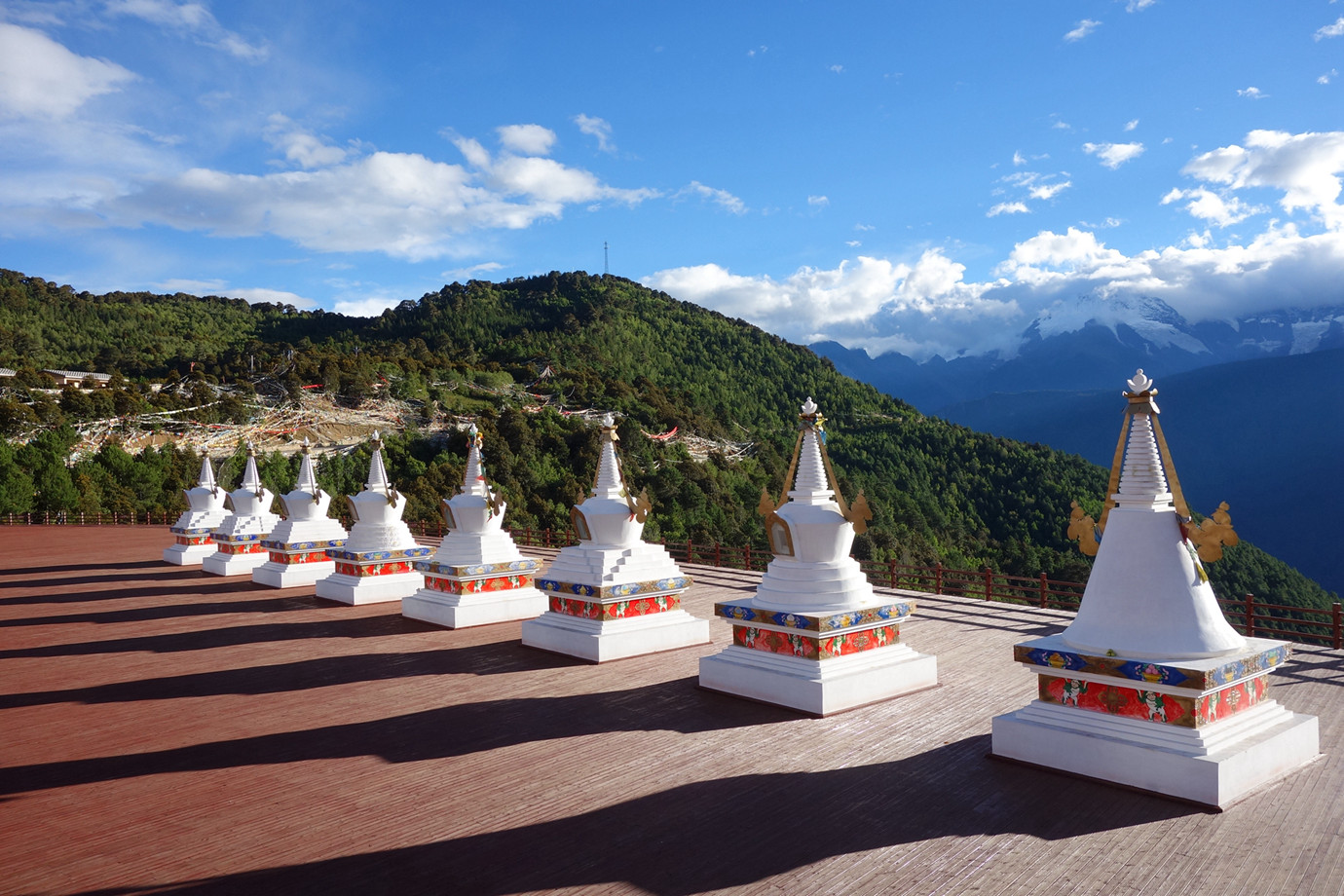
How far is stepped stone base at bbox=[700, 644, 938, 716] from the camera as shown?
7809 millimetres

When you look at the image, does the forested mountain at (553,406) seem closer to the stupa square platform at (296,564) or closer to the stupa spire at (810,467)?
the stupa square platform at (296,564)

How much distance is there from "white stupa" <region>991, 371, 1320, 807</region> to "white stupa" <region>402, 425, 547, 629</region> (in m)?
8.20

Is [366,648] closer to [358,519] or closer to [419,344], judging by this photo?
[358,519]

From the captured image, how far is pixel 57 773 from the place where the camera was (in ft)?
21.7

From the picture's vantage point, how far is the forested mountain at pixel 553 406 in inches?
1554

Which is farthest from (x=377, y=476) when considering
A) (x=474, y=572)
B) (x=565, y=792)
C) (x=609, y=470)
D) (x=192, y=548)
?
(x=565, y=792)

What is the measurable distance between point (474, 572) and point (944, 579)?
9.33 meters

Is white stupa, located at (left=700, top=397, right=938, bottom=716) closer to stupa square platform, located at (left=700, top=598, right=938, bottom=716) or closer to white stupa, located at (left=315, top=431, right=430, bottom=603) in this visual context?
stupa square platform, located at (left=700, top=598, right=938, bottom=716)

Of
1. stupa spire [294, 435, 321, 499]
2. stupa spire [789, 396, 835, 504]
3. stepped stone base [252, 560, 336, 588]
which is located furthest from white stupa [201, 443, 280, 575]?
stupa spire [789, 396, 835, 504]

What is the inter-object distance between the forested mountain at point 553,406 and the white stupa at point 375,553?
19.0 metres

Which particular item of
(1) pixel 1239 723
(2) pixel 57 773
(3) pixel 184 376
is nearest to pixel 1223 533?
(1) pixel 1239 723

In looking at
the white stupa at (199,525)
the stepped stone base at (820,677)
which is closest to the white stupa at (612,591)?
the stepped stone base at (820,677)

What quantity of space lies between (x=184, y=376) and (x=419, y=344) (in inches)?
840

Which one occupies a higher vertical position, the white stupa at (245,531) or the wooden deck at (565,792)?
the white stupa at (245,531)
